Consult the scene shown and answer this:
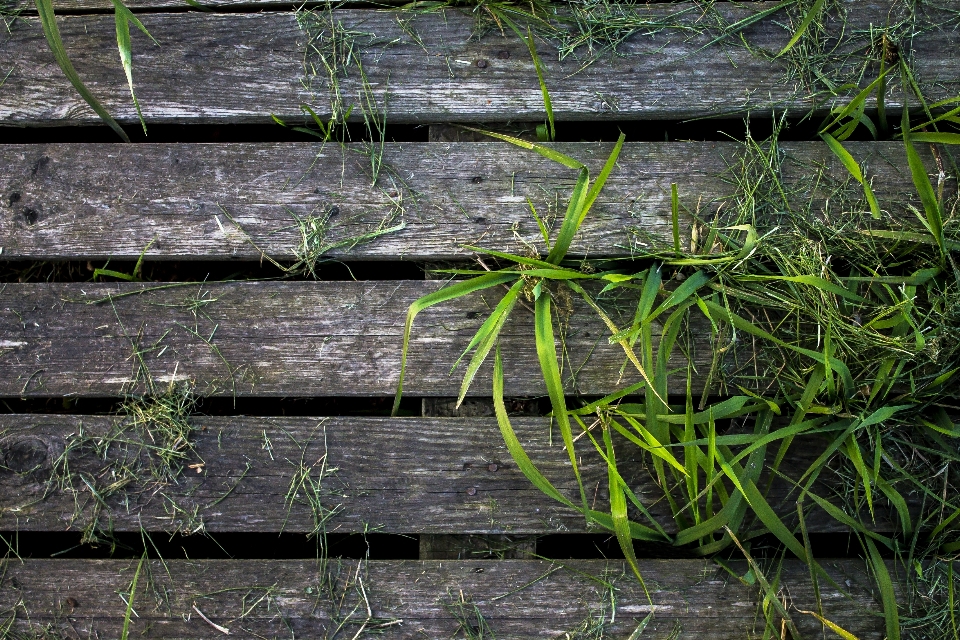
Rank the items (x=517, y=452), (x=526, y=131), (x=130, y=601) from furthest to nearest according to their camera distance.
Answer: (x=526, y=131), (x=130, y=601), (x=517, y=452)

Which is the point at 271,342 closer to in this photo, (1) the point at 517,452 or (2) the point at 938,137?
(1) the point at 517,452

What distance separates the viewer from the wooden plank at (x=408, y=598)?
140cm

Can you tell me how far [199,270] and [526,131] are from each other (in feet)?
2.66

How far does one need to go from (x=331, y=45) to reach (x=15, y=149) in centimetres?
72

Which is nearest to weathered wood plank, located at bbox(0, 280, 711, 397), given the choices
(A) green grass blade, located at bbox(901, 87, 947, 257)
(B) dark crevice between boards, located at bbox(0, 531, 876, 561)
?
(B) dark crevice between boards, located at bbox(0, 531, 876, 561)

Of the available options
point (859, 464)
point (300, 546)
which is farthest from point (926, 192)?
point (300, 546)

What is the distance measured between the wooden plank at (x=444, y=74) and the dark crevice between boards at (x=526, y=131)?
4 centimetres

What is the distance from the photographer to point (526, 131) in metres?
1.51

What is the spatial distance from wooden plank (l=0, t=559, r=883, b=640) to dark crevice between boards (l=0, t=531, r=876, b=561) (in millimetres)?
47

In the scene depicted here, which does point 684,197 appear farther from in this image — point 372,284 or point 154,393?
point 154,393

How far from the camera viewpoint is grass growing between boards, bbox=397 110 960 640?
52.6 inches

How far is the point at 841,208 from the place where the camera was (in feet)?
4.76

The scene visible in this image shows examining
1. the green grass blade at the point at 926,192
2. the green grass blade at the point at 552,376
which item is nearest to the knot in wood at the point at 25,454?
the green grass blade at the point at 552,376

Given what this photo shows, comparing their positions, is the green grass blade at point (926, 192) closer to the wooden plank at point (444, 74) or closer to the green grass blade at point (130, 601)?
the wooden plank at point (444, 74)
